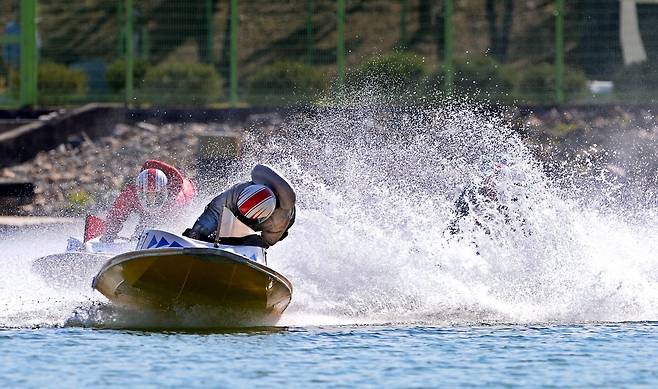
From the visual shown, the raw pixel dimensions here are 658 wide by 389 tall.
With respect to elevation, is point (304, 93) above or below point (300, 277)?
above

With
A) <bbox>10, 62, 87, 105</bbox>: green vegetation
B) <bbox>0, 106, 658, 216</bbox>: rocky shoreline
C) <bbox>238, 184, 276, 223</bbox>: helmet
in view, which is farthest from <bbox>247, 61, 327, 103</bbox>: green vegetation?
<bbox>238, 184, 276, 223</bbox>: helmet

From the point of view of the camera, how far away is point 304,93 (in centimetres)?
3044

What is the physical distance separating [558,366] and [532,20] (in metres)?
18.9

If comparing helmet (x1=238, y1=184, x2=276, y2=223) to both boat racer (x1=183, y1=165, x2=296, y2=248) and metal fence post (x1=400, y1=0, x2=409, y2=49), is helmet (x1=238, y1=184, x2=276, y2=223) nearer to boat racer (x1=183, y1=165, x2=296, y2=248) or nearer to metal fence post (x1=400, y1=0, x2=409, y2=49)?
boat racer (x1=183, y1=165, x2=296, y2=248)

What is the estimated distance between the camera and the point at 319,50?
101 ft

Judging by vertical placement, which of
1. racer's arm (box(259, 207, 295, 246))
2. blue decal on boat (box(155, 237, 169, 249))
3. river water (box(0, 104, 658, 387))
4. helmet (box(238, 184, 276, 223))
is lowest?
river water (box(0, 104, 658, 387))

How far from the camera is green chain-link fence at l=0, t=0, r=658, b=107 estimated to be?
29.6 meters

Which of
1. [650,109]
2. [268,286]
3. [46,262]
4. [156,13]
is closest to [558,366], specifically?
[268,286]

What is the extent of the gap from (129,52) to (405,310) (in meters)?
17.8

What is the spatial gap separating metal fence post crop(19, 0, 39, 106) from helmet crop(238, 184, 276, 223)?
750 inches

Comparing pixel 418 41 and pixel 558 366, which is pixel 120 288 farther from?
pixel 418 41

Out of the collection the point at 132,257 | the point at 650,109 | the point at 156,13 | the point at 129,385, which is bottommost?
the point at 129,385

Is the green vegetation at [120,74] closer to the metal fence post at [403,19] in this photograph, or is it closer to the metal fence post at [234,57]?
the metal fence post at [234,57]

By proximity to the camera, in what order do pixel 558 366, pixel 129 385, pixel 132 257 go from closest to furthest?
1. pixel 129 385
2. pixel 558 366
3. pixel 132 257
